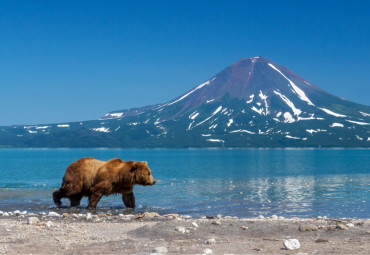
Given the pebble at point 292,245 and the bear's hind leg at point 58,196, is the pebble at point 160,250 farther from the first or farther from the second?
the bear's hind leg at point 58,196

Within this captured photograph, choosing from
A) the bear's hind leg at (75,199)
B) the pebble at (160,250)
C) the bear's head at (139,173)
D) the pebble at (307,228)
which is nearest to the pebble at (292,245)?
the pebble at (307,228)

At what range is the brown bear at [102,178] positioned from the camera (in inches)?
653

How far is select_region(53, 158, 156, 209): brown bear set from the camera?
16.6m

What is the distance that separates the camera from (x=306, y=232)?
1044 cm

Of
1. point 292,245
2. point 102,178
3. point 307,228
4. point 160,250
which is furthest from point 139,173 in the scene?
point 292,245

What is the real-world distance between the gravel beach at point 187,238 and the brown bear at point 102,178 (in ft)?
13.8

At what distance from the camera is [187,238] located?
33.0ft

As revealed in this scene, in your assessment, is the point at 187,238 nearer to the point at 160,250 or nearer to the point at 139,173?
the point at 160,250

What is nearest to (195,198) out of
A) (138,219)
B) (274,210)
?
(274,210)

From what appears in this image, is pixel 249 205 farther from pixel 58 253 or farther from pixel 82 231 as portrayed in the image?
pixel 58 253

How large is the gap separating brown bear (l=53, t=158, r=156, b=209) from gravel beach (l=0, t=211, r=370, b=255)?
13.8 feet

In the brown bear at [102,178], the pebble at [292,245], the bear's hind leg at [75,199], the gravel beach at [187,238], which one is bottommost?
the bear's hind leg at [75,199]

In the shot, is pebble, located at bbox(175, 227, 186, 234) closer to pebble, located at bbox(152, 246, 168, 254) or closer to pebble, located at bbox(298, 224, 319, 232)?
pebble, located at bbox(152, 246, 168, 254)

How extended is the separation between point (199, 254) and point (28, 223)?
20.0 feet
